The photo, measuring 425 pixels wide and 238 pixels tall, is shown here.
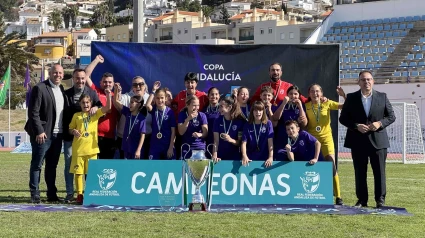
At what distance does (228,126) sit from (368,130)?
185 cm

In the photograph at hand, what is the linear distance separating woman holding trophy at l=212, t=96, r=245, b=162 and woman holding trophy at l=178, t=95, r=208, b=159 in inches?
7.0

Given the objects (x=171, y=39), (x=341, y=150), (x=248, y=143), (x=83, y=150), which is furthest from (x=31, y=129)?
(x=171, y=39)

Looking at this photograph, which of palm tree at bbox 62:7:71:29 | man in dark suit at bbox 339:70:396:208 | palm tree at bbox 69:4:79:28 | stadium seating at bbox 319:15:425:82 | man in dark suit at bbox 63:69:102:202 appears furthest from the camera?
palm tree at bbox 62:7:71:29

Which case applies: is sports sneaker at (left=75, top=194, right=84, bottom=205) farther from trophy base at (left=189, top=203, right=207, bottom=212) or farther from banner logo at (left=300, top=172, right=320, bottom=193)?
banner logo at (left=300, top=172, right=320, bottom=193)

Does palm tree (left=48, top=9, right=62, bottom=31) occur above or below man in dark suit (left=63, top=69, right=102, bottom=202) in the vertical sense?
above

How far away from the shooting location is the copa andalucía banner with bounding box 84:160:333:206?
8.98 metres

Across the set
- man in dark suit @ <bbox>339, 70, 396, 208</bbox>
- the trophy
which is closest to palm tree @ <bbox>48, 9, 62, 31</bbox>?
man in dark suit @ <bbox>339, 70, 396, 208</bbox>

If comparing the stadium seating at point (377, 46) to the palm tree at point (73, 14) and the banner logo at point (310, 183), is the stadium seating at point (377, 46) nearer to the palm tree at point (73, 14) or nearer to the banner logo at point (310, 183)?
the banner logo at point (310, 183)

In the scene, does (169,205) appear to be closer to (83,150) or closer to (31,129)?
(83,150)

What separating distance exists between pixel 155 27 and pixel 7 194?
271ft

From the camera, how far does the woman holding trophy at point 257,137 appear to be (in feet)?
29.6

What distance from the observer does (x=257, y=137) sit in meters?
9.20

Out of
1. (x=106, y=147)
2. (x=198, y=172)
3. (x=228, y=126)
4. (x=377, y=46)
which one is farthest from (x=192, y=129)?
(x=377, y=46)

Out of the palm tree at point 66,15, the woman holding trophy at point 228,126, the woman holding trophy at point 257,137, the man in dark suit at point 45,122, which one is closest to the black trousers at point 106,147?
the man in dark suit at point 45,122
